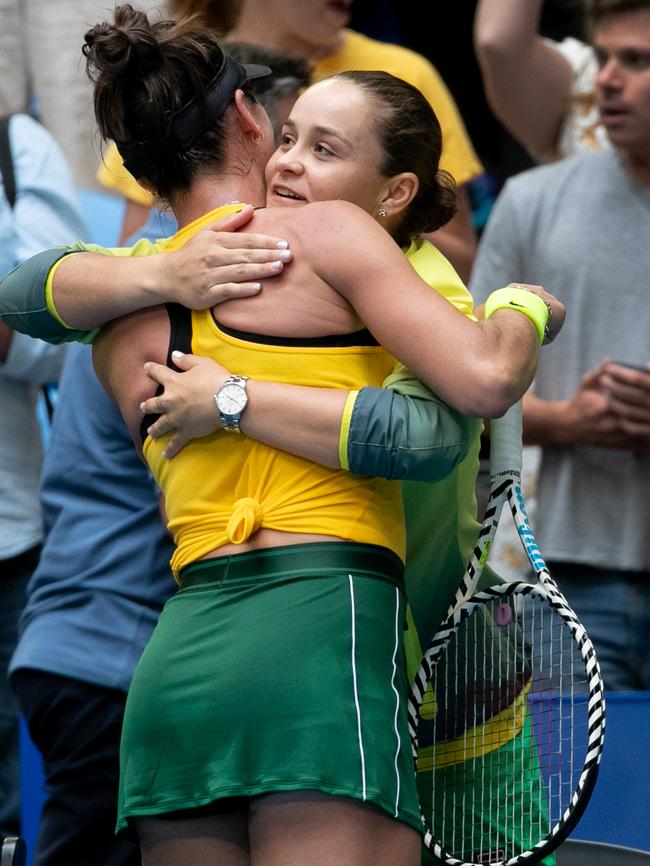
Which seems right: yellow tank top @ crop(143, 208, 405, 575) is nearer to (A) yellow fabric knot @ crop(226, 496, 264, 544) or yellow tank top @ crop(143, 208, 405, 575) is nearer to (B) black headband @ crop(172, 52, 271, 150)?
(A) yellow fabric knot @ crop(226, 496, 264, 544)

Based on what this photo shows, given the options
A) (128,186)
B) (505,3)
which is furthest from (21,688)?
(505,3)

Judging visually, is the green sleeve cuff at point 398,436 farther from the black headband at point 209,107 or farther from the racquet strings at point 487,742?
the black headband at point 209,107

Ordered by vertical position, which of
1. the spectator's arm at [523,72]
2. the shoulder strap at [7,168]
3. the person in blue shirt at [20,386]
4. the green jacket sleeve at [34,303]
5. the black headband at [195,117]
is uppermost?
the black headband at [195,117]

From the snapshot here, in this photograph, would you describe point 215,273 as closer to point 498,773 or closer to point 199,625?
point 199,625

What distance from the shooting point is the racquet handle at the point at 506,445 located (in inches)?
94.7

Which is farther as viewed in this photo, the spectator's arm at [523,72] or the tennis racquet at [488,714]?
the spectator's arm at [523,72]

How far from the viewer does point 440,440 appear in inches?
84.7

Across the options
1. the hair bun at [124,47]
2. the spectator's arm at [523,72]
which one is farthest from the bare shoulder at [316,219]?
the spectator's arm at [523,72]

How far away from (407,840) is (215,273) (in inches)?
32.5

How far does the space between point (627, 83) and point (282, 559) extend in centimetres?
215

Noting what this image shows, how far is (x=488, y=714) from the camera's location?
2.42 m

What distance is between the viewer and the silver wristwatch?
215 centimetres

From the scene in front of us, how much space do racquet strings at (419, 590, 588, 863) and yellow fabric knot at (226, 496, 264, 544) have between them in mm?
401

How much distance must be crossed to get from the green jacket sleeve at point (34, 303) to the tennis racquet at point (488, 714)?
0.70 m
